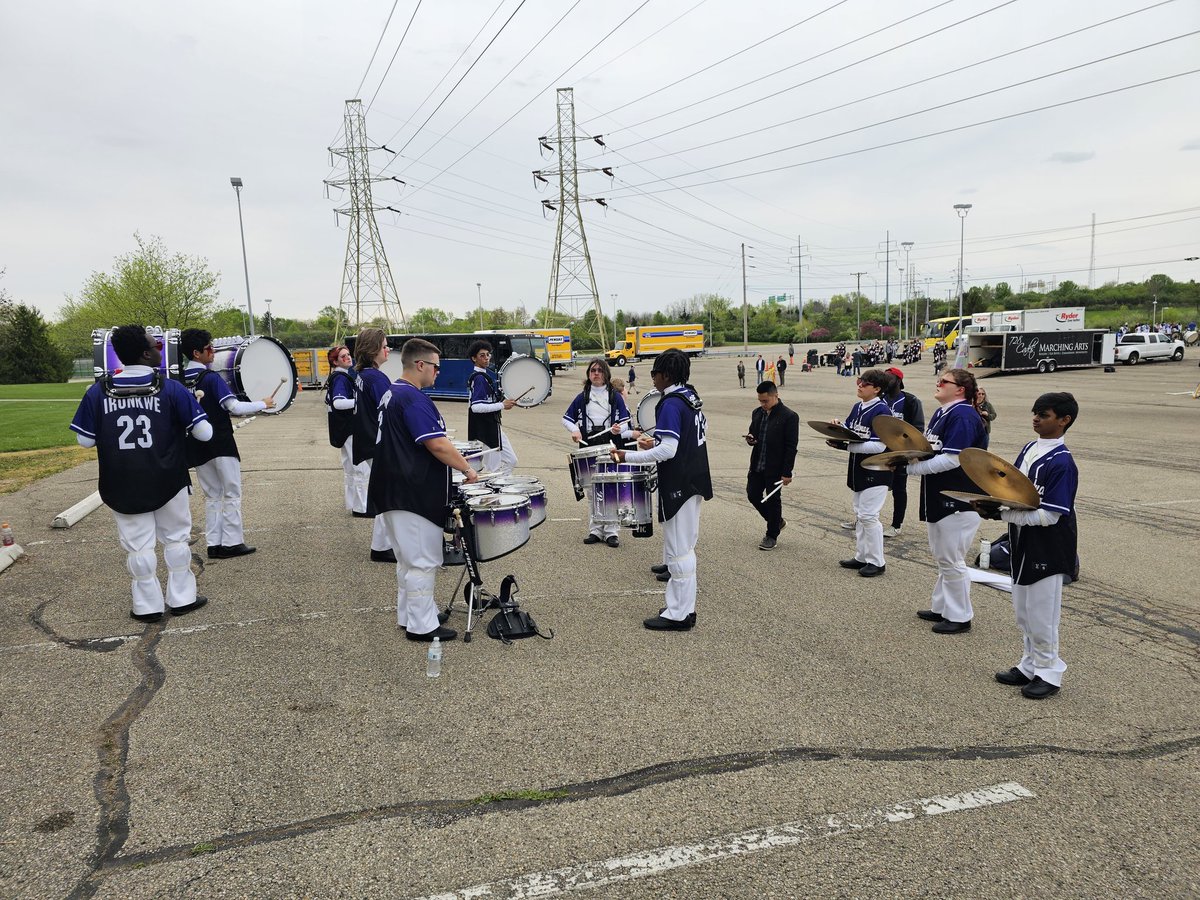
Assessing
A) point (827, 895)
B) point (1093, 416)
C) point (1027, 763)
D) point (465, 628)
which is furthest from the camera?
point (1093, 416)

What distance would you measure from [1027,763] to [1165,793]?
566 mm

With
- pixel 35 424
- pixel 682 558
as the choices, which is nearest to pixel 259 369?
pixel 682 558

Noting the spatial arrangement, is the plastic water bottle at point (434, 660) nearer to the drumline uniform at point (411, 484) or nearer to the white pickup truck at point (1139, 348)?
the drumline uniform at point (411, 484)

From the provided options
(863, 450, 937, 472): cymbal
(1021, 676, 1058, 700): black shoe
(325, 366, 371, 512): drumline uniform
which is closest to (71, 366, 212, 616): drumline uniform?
(325, 366, 371, 512): drumline uniform

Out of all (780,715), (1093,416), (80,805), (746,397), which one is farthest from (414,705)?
(746,397)

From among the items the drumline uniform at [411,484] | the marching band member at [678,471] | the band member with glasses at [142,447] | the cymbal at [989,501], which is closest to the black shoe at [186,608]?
the band member with glasses at [142,447]

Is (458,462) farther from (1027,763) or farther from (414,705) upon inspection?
(1027,763)

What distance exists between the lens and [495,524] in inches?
205

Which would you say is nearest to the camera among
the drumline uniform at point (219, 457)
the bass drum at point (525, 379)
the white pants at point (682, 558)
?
the white pants at point (682, 558)

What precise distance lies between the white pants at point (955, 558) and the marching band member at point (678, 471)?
1793 millimetres

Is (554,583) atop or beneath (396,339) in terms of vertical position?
beneath

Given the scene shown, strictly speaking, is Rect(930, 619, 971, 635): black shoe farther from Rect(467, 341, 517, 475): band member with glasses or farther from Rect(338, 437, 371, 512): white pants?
Rect(338, 437, 371, 512): white pants

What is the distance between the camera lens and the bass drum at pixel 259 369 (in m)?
8.01

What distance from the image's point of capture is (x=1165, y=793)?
3482 mm
